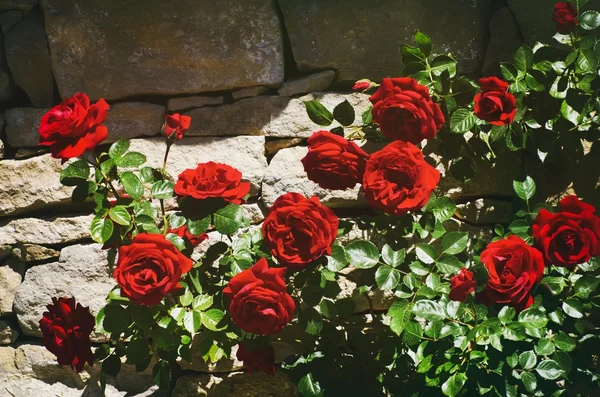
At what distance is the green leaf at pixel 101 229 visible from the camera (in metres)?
1.92

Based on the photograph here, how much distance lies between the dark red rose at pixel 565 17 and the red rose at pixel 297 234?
32.3 inches

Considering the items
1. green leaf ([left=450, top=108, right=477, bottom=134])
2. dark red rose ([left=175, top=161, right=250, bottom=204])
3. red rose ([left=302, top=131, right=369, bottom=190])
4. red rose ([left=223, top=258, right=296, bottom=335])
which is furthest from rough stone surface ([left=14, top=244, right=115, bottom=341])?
green leaf ([left=450, top=108, right=477, bottom=134])

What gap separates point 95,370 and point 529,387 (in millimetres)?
1199

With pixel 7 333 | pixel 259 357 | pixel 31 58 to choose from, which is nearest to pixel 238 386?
pixel 259 357

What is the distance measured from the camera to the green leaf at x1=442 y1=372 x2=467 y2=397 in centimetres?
180

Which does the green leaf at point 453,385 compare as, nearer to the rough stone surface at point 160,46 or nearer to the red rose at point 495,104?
the red rose at point 495,104

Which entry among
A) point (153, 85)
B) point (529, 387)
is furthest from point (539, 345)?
point (153, 85)

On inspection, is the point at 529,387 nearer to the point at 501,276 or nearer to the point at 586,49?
the point at 501,276

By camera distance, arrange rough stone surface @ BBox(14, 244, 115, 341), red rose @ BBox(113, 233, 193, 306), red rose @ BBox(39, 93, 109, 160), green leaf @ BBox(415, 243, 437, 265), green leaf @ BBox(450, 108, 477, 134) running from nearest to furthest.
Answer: red rose @ BBox(113, 233, 193, 306) < red rose @ BBox(39, 93, 109, 160) < green leaf @ BBox(415, 243, 437, 265) < green leaf @ BBox(450, 108, 477, 134) < rough stone surface @ BBox(14, 244, 115, 341)

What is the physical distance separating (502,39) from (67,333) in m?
1.48

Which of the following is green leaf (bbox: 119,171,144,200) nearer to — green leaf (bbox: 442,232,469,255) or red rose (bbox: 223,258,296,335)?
red rose (bbox: 223,258,296,335)

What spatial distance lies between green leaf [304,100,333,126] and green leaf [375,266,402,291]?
449 millimetres

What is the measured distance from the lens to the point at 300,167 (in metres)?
2.29

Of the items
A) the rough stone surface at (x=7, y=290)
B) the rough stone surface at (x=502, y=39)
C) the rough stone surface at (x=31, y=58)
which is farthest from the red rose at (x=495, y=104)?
the rough stone surface at (x=7, y=290)
